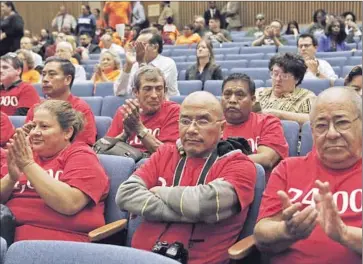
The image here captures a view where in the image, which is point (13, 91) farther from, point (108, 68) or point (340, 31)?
point (340, 31)

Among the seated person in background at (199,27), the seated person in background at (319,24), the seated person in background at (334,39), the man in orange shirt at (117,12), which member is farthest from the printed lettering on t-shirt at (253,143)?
the man in orange shirt at (117,12)

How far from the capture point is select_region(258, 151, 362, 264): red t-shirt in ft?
6.07

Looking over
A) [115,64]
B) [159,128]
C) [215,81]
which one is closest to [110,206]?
[159,128]

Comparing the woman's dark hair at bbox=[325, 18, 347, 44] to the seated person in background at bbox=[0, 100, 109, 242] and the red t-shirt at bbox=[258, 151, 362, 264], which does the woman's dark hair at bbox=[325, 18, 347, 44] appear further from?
the red t-shirt at bbox=[258, 151, 362, 264]

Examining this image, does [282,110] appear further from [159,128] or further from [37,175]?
[37,175]

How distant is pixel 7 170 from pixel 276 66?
65.5 inches

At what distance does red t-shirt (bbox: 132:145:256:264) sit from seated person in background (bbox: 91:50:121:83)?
3502mm

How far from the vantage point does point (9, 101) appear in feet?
13.2

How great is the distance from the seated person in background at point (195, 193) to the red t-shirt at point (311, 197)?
0.15 metres

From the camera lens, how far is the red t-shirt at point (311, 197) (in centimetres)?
185

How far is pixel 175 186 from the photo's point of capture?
2.18 m

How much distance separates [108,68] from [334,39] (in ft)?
9.67

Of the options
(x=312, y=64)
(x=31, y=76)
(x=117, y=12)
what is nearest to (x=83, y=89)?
(x=31, y=76)

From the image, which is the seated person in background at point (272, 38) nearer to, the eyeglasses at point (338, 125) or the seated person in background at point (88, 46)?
the seated person in background at point (88, 46)
